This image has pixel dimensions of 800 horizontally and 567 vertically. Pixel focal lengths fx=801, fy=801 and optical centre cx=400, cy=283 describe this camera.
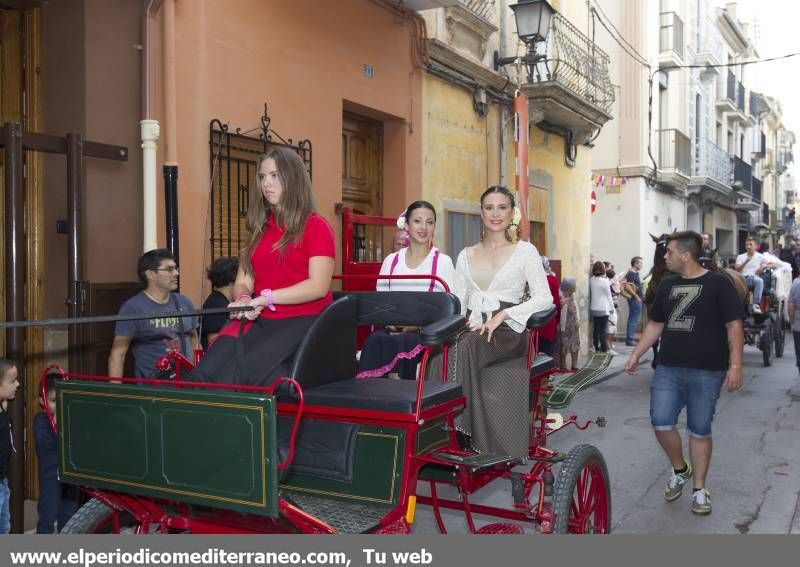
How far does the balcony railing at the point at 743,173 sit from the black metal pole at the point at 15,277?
28.2 meters

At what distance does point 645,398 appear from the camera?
1015 centimetres

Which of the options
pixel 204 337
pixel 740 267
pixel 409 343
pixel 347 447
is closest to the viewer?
pixel 347 447

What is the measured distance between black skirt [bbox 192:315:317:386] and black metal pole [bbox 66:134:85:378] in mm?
2179

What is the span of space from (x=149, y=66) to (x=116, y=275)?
155cm

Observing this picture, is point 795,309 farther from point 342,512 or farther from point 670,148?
point 670,148

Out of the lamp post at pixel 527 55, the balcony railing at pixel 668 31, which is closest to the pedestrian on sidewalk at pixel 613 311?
the lamp post at pixel 527 55

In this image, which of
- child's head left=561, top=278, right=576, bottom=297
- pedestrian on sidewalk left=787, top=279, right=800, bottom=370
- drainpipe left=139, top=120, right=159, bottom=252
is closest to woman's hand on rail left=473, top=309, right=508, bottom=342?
drainpipe left=139, top=120, right=159, bottom=252

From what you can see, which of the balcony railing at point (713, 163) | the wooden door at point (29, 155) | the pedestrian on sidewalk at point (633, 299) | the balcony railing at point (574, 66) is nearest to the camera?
the wooden door at point (29, 155)

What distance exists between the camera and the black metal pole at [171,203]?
5.97 meters

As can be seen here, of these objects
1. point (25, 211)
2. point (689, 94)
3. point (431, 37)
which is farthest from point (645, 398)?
point (689, 94)

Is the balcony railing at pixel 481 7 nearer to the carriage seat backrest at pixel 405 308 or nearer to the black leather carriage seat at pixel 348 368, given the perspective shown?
the carriage seat backrest at pixel 405 308

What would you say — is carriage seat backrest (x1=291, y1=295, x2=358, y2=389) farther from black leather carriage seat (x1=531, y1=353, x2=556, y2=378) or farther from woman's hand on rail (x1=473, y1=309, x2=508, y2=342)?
black leather carriage seat (x1=531, y1=353, x2=556, y2=378)

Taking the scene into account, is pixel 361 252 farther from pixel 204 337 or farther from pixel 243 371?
pixel 243 371

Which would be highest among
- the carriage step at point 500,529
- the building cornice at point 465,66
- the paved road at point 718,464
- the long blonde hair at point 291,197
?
the building cornice at point 465,66
